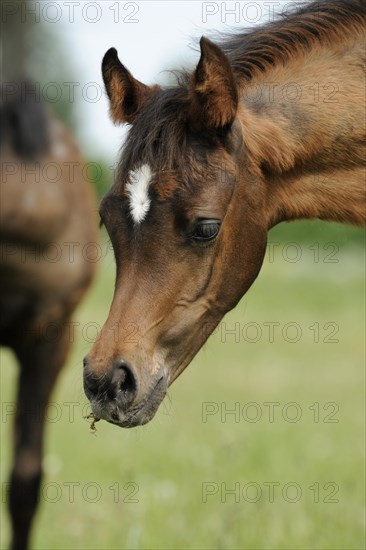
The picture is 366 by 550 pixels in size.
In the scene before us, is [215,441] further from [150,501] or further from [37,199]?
[37,199]

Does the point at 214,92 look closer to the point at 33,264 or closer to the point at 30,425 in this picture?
the point at 33,264

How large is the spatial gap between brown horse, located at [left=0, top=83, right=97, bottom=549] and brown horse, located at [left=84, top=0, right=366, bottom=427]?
2.42 meters


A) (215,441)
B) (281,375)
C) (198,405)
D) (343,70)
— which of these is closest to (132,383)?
(343,70)

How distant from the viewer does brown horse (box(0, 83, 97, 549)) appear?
642 cm

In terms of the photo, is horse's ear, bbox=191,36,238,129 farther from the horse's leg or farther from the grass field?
the horse's leg

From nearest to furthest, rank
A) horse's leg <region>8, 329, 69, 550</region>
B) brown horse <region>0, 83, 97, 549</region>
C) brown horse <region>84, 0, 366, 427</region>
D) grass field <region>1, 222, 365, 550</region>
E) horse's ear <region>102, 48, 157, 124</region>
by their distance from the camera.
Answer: brown horse <region>84, 0, 366, 427</region> → horse's ear <region>102, 48, 157, 124</region> → grass field <region>1, 222, 365, 550</region> → horse's leg <region>8, 329, 69, 550</region> → brown horse <region>0, 83, 97, 549</region>

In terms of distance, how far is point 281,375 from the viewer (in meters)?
12.9

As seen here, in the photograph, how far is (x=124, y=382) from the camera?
142 inches

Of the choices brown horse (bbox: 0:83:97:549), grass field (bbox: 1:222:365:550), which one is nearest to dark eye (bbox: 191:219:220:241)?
grass field (bbox: 1:222:365:550)

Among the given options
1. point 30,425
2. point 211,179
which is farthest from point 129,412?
point 30,425

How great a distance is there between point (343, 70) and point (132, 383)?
1891mm

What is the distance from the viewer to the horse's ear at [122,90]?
4.16m

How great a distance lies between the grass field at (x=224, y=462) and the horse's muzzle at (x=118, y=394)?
42 cm

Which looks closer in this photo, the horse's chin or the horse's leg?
the horse's chin
